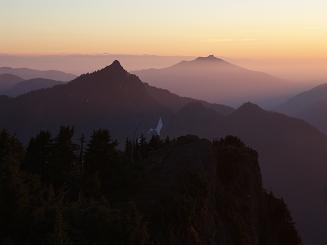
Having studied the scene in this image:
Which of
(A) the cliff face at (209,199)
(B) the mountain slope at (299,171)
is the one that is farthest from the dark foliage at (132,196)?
(B) the mountain slope at (299,171)

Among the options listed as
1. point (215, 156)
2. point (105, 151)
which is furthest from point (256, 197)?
point (105, 151)

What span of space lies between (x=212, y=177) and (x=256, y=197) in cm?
1051

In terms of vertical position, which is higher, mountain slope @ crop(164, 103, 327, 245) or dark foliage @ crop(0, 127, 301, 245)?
dark foliage @ crop(0, 127, 301, 245)

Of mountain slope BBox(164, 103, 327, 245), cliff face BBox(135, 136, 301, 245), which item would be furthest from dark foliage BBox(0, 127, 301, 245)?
mountain slope BBox(164, 103, 327, 245)

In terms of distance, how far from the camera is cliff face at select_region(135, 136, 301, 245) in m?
28.3

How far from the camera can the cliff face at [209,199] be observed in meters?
28.3

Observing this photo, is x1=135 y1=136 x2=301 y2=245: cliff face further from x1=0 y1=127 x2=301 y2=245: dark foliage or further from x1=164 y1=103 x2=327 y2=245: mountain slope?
x1=164 y1=103 x2=327 y2=245: mountain slope

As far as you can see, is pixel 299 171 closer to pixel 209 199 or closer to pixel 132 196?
pixel 209 199

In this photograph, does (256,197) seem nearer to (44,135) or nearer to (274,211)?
(274,211)

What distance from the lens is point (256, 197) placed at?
155 feet

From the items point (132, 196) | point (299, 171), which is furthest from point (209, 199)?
point (299, 171)

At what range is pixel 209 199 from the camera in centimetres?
3600

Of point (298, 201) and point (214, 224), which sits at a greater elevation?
point (214, 224)

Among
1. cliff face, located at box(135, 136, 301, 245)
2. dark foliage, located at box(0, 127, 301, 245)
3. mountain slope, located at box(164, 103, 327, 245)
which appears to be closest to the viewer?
dark foliage, located at box(0, 127, 301, 245)
